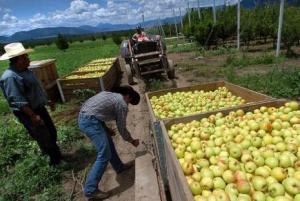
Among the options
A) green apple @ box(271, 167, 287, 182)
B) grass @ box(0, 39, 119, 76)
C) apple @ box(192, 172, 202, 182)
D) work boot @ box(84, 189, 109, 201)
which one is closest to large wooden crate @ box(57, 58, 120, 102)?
work boot @ box(84, 189, 109, 201)

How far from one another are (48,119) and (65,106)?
404 cm

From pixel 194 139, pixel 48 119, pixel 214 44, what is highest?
pixel 194 139

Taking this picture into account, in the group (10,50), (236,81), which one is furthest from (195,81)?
(10,50)

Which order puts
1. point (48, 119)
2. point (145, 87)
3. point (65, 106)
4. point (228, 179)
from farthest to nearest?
point (145, 87), point (65, 106), point (48, 119), point (228, 179)

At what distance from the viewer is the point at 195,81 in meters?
11.3

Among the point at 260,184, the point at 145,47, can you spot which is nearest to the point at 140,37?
the point at 145,47

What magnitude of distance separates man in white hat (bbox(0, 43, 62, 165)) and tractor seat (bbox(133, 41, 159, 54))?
734cm

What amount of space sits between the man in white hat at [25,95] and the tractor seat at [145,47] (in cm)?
734

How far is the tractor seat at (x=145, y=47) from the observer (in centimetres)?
1213

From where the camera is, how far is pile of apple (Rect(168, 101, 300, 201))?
7.00ft

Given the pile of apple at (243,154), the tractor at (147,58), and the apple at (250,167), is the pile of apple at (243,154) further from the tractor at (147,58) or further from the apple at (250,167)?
the tractor at (147,58)

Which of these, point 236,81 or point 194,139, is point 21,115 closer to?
point 194,139

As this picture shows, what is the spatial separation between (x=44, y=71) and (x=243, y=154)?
842 cm

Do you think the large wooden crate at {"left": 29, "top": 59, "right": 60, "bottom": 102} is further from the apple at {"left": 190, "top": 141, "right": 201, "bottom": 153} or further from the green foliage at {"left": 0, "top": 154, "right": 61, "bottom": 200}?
the apple at {"left": 190, "top": 141, "right": 201, "bottom": 153}
